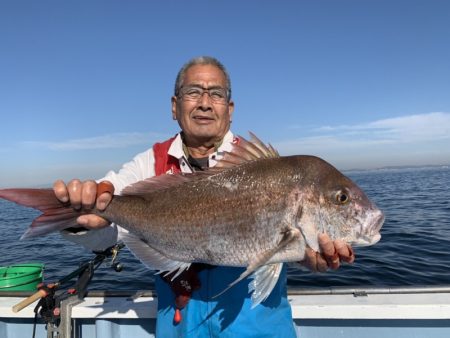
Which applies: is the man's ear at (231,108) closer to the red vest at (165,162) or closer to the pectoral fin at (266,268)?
the red vest at (165,162)

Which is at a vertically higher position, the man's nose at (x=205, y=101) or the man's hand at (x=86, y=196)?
the man's nose at (x=205, y=101)

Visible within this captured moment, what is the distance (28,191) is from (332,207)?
222 centimetres

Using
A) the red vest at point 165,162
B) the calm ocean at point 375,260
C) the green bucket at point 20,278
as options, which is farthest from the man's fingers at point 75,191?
the calm ocean at point 375,260

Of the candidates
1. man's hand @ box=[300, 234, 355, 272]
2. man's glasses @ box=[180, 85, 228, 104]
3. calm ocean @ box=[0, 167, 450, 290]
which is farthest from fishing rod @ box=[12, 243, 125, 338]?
calm ocean @ box=[0, 167, 450, 290]

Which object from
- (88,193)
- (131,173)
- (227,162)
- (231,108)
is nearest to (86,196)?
(88,193)

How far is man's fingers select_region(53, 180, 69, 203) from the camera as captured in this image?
258 centimetres

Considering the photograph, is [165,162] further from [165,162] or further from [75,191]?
[75,191]

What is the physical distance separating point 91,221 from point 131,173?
673 millimetres

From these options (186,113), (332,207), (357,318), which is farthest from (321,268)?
(186,113)

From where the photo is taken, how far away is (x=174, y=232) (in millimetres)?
2795

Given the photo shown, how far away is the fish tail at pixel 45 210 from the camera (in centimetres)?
252

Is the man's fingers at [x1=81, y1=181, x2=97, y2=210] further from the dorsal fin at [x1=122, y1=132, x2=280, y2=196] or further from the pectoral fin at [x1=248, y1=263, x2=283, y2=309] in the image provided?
A: the pectoral fin at [x1=248, y1=263, x2=283, y2=309]

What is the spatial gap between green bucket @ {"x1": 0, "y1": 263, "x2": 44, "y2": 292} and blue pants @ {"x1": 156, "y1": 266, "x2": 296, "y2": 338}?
3116 millimetres

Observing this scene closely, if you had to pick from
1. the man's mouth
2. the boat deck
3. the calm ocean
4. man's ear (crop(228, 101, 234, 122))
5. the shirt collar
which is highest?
man's ear (crop(228, 101, 234, 122))
